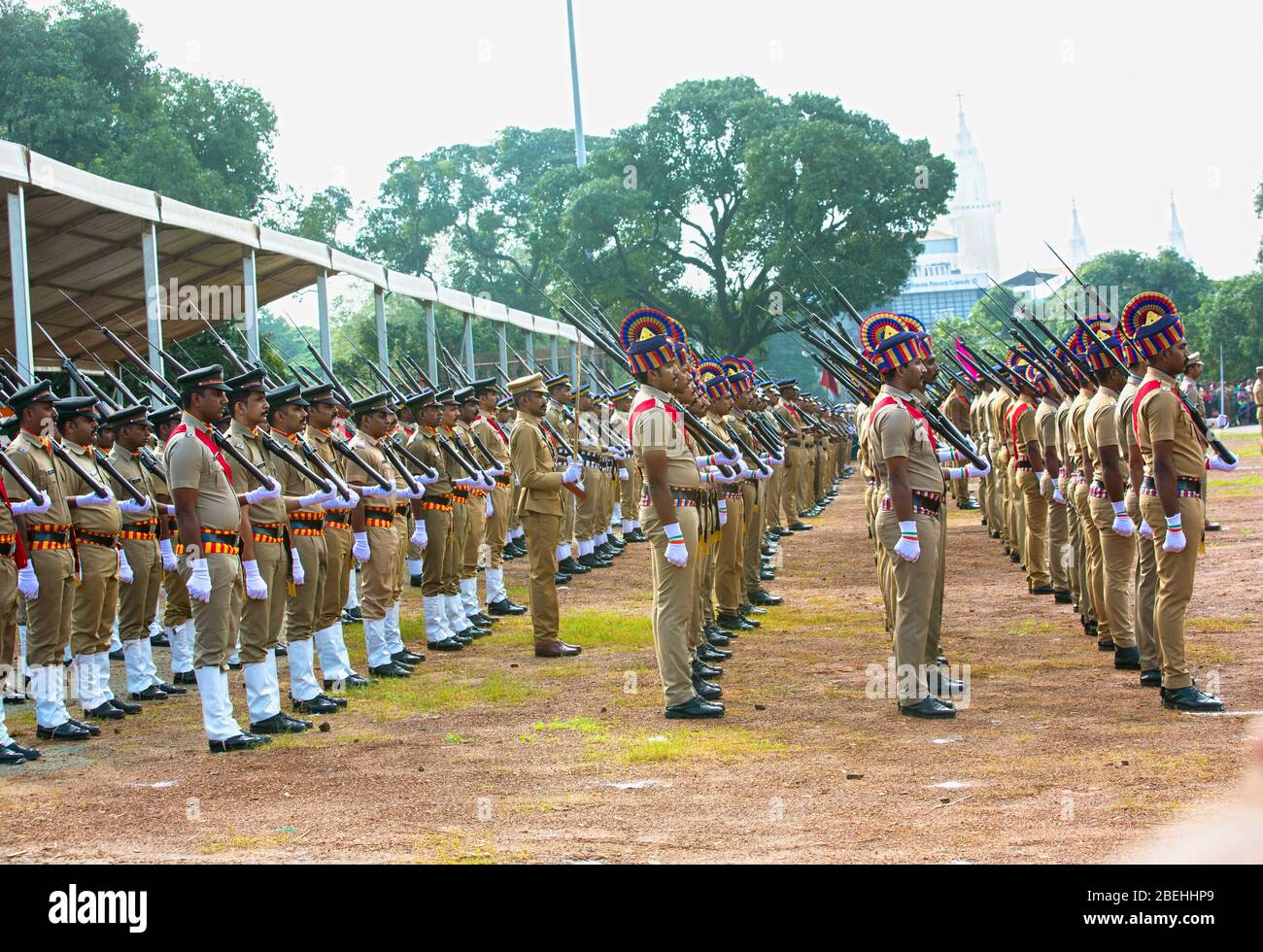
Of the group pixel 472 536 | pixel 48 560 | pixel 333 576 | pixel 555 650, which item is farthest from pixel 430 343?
pixel 48 560

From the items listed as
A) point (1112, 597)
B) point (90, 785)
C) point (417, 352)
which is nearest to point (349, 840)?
point (90, 785)

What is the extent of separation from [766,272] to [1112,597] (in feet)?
116

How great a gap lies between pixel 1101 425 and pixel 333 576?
17.9 feet

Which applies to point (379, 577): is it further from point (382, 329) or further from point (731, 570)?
point (382, 329)

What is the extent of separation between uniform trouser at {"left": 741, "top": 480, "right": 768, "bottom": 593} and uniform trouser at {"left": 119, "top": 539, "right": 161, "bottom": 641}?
223 inches

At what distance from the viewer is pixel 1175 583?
8.42m

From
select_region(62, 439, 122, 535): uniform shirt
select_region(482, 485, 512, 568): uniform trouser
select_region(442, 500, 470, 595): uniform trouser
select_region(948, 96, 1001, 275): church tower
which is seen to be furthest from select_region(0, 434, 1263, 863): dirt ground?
select_region(948, 96, 1001, 275): church tower

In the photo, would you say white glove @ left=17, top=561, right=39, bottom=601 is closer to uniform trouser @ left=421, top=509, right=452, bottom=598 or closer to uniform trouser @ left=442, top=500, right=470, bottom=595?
uniform trouser @ left=421, top=509, right=452, bottom=598

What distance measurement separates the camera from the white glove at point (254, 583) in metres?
8.59

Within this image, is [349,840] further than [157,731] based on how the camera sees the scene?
No

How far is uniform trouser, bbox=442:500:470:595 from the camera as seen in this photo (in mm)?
12711

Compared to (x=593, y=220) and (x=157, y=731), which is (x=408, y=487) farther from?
(x=593, y=220)

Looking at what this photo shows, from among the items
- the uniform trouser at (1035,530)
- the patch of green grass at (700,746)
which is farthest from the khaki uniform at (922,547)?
the uniform trouser at (1035,530)

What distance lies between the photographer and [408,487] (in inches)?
464
